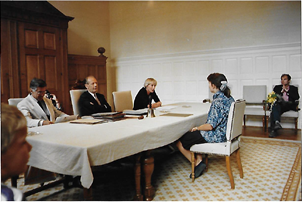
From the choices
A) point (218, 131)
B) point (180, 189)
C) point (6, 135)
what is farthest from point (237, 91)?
point (6, 135)

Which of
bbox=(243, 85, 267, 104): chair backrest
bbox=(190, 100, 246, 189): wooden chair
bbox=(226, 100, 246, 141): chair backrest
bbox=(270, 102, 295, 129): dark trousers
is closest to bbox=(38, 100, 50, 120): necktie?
bbox=(190, 100, 246, 189): wooden chair

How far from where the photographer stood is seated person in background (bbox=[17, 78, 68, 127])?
240 centimetres

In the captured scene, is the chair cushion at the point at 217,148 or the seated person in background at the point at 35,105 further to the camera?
the chair cushion at the point at 217,148

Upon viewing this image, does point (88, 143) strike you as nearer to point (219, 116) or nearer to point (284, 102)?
point (219, 116)

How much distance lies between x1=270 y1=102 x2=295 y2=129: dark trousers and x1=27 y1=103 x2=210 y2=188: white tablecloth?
311 centimetres

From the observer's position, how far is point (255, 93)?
5.54 m

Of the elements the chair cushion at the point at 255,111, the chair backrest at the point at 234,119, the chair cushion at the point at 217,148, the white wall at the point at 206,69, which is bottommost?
the chair cushion at the point at 217,148

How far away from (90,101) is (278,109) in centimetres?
341

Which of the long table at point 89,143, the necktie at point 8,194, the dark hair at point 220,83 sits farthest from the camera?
the dark hair at point 220,83

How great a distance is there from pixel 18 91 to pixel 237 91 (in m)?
4.36

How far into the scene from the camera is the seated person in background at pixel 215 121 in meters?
2.61

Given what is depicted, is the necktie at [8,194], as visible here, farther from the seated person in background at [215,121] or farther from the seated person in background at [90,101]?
the seated person in background at [90,101]

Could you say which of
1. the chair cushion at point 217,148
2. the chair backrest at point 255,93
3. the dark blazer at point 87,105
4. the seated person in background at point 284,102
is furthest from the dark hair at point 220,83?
the chair backrest at point 255,93

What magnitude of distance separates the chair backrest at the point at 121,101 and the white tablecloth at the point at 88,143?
5.29 ft
